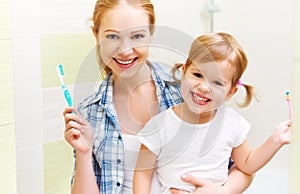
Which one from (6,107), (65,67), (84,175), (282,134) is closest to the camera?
(6,107)

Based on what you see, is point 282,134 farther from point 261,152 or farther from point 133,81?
point 133,81

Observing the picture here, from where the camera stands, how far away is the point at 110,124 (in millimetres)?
1077

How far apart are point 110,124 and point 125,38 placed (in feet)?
0.63

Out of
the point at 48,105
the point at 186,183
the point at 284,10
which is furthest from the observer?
the point at 284,10

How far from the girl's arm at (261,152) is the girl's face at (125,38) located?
0.29 meters

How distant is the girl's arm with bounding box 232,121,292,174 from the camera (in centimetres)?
97

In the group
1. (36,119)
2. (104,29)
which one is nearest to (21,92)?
(36,119)

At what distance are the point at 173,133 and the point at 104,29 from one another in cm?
27

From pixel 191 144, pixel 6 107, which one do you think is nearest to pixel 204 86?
pixel 191 144

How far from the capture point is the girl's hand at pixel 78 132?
1.03m

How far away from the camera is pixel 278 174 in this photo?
1580 millimetres

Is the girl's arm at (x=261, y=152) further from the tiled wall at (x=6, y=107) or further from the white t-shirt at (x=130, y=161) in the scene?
the tiled wall at (x=6, y=107)

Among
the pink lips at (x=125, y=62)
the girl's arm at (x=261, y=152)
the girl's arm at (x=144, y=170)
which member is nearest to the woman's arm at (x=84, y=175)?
the girl's arm at (x=144, y=170)

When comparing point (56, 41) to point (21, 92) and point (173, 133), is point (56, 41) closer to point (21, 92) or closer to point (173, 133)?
point (21, 92)
